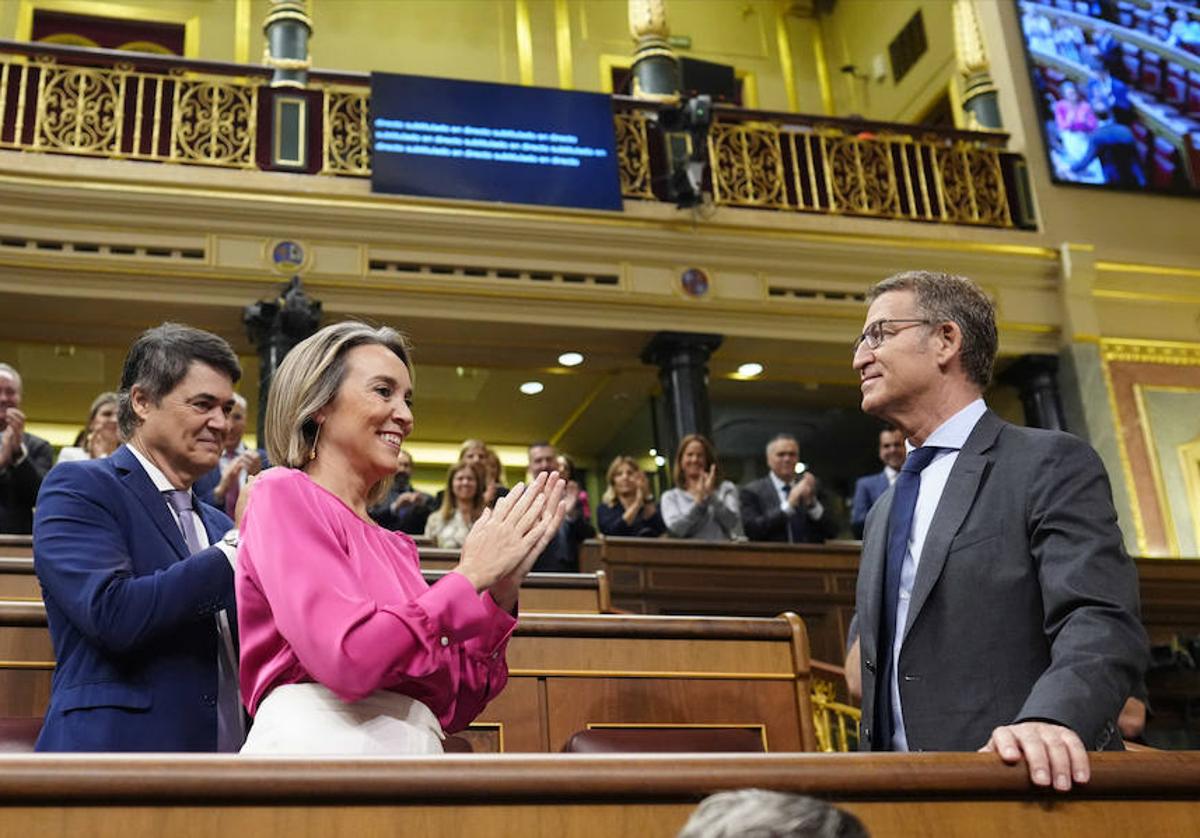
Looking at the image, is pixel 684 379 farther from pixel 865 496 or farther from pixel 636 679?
pixel 636 679

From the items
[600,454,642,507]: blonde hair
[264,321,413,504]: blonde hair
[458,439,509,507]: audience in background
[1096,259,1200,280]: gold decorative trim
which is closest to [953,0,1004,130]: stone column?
[1096,259,1200,280]: gold decorative trim

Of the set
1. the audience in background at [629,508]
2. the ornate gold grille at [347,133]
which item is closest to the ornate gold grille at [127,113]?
the ornate gold grille at [347,133]

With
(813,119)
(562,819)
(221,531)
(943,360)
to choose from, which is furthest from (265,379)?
(562,819)

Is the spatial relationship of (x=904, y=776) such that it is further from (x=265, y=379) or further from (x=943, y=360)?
(x=265, y=379)

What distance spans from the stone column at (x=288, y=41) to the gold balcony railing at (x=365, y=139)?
4.5 inches

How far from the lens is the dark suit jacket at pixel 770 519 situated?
6.29m

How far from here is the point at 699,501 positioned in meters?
5.95

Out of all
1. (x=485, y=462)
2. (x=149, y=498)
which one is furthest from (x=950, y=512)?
(x=485, y=462)

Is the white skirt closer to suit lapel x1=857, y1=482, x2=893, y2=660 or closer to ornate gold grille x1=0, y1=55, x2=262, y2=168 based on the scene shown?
suit lapel x1=857, y1=482, x2=893, y2=660

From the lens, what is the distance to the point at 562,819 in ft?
4.34

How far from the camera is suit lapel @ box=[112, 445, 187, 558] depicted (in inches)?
76.8

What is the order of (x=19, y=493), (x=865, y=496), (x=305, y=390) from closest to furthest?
(x=305, y=390) < (x=19, y=493) < (x=865, y=496)

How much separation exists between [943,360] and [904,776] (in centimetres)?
80

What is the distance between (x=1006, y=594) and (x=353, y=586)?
86cm
